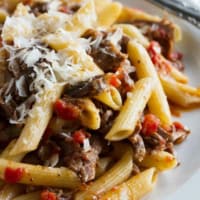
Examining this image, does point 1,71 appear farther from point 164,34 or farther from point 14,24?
point 164,34

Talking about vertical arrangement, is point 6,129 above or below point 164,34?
below

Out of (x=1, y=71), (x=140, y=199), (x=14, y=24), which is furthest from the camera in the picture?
(x=14, y=24)

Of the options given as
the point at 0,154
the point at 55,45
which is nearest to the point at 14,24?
the point at 55,45

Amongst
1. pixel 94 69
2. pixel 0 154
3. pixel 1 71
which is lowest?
pixel 0 154

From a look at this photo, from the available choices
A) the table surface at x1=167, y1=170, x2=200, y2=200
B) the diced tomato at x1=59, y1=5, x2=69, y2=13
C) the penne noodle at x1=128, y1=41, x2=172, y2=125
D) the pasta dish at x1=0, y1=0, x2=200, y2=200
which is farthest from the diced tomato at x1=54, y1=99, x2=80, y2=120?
the diced tomato at x1=59, y1=5, x2=69, y2=13

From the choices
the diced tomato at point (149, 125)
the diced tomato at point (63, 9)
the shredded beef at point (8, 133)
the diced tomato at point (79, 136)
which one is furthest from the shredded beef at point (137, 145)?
the diced tomato at point (63, 9)
